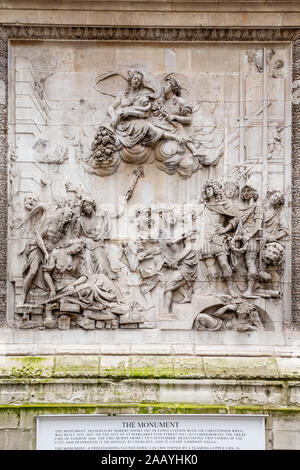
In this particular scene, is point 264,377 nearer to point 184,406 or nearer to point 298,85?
point 184,406

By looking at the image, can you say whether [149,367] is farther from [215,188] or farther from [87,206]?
[215,188]

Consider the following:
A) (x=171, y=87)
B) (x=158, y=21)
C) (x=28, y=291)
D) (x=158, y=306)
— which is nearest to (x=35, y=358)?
(x=28, y=291)

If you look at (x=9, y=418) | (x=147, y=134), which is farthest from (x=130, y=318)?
(x=147, y=134)

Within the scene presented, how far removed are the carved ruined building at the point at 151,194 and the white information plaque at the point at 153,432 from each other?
0.72 metres

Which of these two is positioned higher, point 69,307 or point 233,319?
point 69,307

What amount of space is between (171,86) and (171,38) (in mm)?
753

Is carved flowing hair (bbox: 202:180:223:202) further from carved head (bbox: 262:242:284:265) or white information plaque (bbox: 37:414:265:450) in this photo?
white information plaque (bbox: 37:414:265:450)

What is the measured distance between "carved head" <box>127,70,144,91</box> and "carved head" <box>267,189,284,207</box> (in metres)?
2.51

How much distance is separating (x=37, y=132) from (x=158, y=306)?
3.14 meters

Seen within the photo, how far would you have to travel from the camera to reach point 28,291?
9.88 metres

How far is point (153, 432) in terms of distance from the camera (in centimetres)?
928

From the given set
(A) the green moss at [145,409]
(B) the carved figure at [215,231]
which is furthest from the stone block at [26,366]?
(B) the carved figure at [215,231]

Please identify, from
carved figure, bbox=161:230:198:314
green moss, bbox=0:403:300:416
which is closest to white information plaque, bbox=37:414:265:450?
green moss, bbox=0:403:300:416
